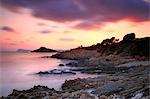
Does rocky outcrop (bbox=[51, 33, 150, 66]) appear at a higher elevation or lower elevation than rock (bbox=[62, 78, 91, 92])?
higher

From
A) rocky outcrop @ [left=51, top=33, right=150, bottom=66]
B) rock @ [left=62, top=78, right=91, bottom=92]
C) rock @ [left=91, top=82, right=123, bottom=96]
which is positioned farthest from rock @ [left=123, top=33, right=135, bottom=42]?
rock @ [left=91, top=82, right=123, bottom=96]

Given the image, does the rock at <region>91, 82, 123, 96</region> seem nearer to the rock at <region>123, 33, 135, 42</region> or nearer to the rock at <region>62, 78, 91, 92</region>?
the rock at <region>62, 78, 91, 92</region>

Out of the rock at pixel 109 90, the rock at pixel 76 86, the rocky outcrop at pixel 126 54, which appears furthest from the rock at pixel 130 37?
the rock at pixel 109 90

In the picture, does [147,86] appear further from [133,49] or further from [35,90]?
[133,49]

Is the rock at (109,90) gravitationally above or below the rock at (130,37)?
below

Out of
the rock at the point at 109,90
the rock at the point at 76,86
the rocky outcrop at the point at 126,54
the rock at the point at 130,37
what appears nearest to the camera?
the rock at the point at 109,90

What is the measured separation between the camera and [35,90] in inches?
1049

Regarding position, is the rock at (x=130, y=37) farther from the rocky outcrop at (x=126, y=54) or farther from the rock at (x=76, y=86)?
the rock at (x=76, y=86)

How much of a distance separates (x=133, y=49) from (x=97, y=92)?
207 feet

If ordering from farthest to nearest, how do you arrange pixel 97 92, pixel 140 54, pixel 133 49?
pixel 133 49 < pixel 140 54 < pixel 97 92

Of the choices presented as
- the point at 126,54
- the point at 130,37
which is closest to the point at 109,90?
the point at 126,54

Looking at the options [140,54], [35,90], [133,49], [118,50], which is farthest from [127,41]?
[35,90]

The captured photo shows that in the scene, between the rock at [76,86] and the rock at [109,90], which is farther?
the rock at [76,86]

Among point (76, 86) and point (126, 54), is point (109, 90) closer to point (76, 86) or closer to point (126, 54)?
point (76, 86)
